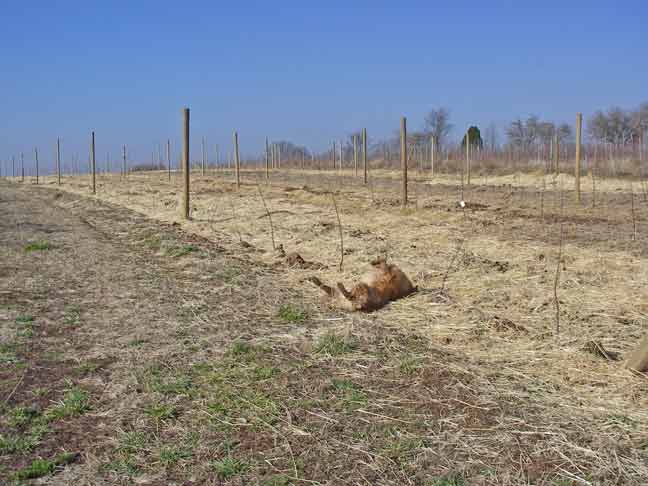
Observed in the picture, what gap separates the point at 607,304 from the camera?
523 centimetres

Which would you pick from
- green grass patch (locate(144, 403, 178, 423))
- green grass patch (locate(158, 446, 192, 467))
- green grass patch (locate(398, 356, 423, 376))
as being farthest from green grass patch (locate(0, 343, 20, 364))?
green grass patch (locate(398, 356, 423, 376))

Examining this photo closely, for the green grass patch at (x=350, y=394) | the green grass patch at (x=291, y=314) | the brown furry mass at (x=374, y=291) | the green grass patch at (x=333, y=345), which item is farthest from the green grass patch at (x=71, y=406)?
the brown furry mass at (x=374, y=291)

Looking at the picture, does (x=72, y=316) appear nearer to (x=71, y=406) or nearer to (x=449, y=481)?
(x=71, y=406)

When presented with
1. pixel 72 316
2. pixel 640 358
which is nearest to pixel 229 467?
pixel 640 358

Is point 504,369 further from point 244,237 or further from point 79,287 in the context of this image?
point 244,237

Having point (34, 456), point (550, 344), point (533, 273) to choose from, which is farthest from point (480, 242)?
point (34, 456)

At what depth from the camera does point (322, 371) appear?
12.9ft

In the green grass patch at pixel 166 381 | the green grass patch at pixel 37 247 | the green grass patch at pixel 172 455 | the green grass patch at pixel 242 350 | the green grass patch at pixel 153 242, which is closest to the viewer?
the green grass patch at pixel 172 455

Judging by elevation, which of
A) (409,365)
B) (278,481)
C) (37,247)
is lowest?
(278,481)

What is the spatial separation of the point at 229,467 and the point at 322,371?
126 centimetres

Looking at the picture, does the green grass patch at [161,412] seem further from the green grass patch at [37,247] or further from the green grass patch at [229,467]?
the green grass patch at [37,247]

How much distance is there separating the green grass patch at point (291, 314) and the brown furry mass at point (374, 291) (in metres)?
0.37

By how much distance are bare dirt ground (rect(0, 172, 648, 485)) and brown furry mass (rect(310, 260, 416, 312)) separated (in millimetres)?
153

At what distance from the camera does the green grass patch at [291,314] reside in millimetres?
5129
